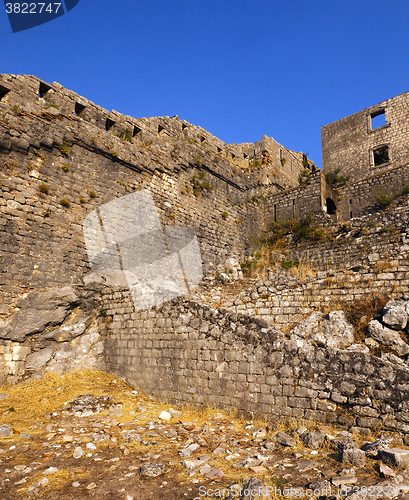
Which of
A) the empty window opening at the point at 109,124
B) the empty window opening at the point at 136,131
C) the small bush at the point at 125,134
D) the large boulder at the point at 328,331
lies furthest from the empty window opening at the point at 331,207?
the large boulder at the point at 328,331

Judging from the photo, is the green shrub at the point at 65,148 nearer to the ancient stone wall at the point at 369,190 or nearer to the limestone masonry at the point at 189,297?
the limestone masonry at the point at 189,297

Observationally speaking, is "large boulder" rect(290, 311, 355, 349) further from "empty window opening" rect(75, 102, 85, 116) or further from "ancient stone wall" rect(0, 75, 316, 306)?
"empty window opening" rect(75, 102, 85, 116)

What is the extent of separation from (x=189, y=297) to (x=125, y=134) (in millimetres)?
7208

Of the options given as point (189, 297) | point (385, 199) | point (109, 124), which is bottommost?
point (189, 297)

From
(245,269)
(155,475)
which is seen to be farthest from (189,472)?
(245,269)

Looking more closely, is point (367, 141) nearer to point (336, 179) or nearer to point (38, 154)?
point (336, 179)

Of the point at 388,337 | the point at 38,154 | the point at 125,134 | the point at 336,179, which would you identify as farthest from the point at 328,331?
the point at 336,179

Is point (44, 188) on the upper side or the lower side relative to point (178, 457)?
upper

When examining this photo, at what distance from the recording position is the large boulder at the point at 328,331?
557 cm

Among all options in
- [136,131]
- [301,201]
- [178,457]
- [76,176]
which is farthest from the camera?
[301,201]

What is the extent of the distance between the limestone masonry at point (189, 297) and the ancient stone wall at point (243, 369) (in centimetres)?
2

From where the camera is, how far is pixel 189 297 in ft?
25.1

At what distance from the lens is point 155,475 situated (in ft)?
12.9

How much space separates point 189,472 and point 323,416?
85.6 inches
